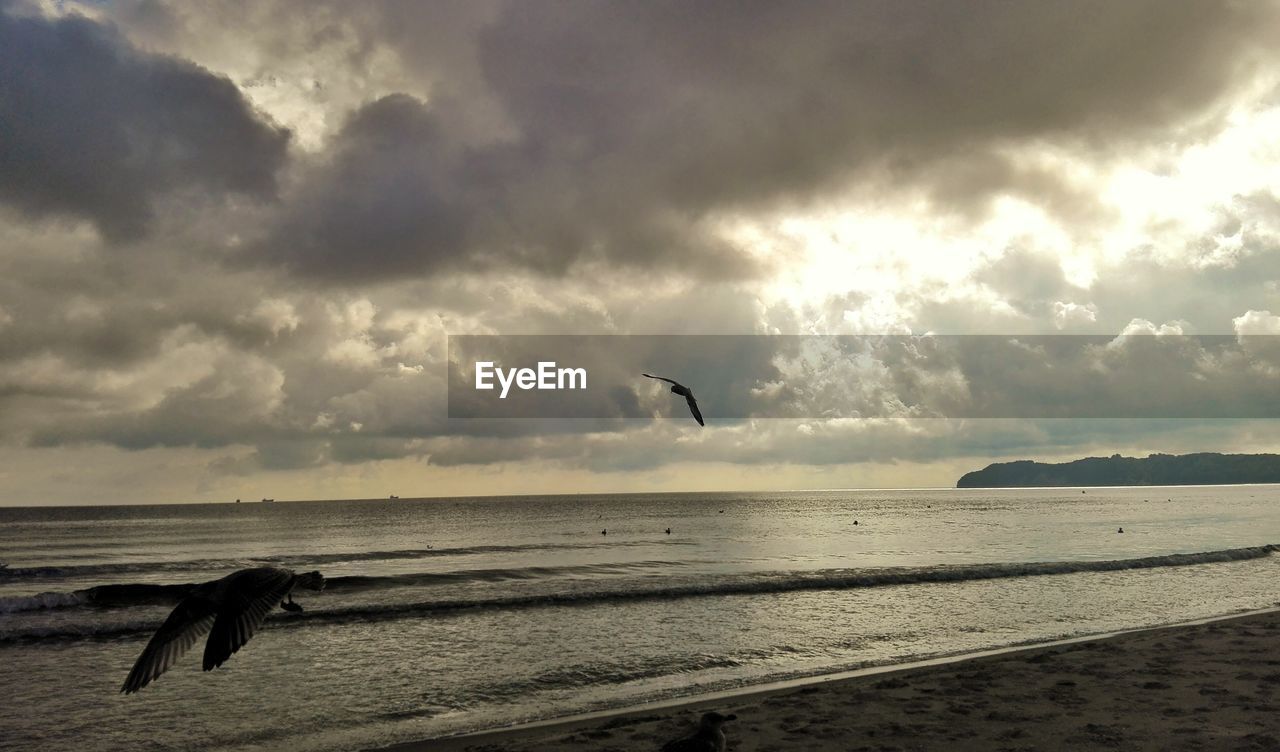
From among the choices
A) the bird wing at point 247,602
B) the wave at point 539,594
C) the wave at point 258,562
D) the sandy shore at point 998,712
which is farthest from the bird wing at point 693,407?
the wave at point 258,562

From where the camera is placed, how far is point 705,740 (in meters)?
9.82

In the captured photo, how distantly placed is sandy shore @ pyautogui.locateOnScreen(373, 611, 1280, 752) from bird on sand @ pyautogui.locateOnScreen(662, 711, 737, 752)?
673 millimetres

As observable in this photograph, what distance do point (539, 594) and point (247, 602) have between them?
78.6 feet

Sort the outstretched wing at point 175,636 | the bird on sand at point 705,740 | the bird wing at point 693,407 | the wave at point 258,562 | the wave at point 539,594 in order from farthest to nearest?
the wave at point 258,562 < the wave at point 539,594 < the bird wing at point 693,407 < the bird on sand at point 705,740 < the outstretched wing at point 175,636

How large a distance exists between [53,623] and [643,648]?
18.5 metres

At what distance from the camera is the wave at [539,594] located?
76.3 feet

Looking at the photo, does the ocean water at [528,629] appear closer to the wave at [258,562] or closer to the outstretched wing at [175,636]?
the wave at [258,562]

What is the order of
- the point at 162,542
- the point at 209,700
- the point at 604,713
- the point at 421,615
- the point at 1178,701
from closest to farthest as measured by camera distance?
the point at 1178,701 < the point at 604,713 < the point at 209,700 < the point at 421,615 < the point at 162,542

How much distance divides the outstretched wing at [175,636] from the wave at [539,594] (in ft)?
57.8

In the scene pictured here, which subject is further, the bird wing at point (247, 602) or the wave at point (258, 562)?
the wave at point (258, 562)

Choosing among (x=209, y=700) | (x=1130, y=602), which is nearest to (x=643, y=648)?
(x=209, y=700)

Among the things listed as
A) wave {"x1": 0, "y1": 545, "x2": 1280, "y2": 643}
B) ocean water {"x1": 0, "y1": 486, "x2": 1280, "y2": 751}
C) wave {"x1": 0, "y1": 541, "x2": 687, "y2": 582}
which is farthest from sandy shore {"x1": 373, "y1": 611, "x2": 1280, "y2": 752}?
wave {"x1": 0, "y1": 541, "x2": 687, "y2": 582}

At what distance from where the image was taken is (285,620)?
2327cm

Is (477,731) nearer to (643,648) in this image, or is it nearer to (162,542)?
(643,648)
